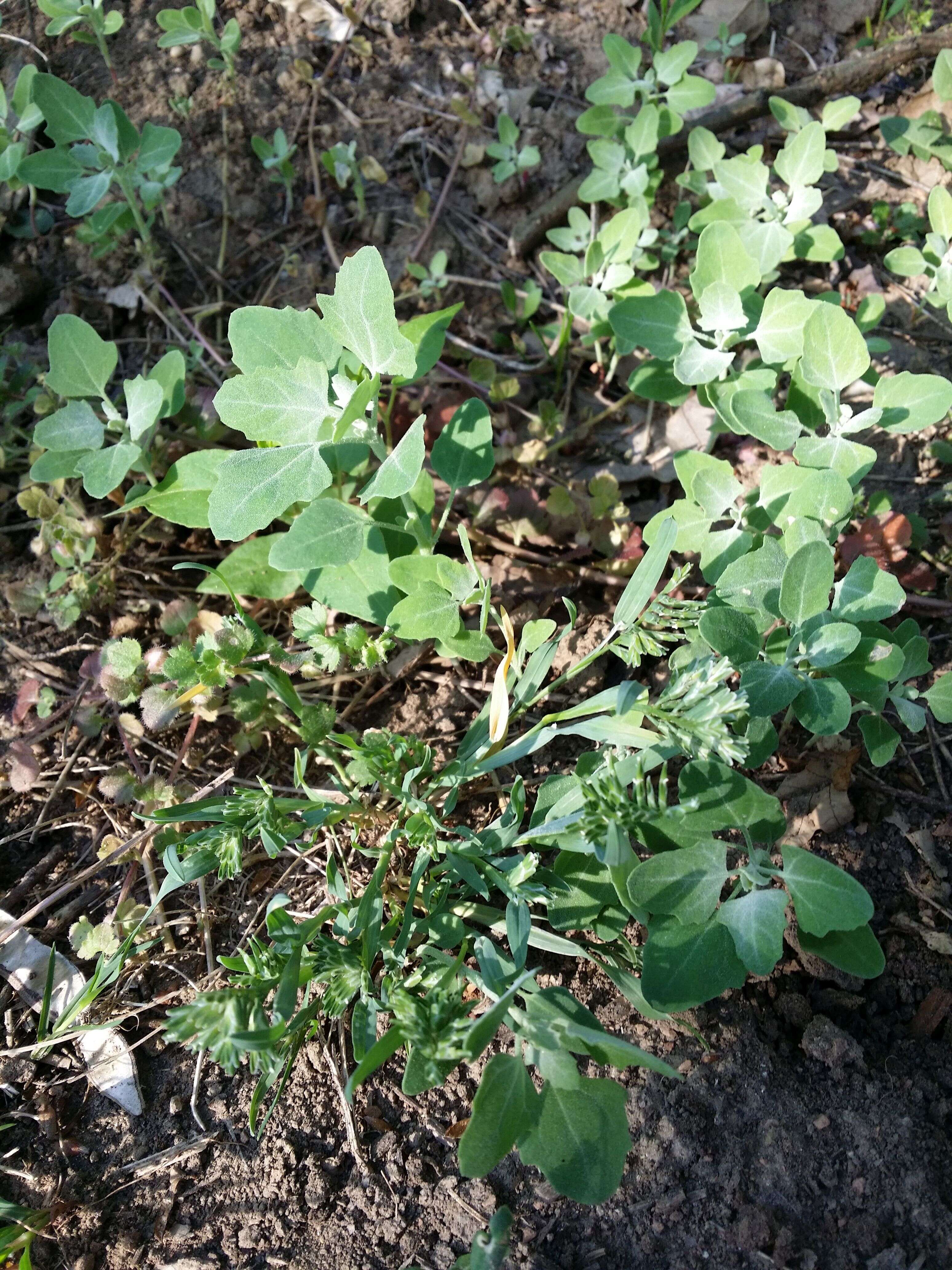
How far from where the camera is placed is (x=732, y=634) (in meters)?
1.67

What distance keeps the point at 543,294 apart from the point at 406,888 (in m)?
1.99

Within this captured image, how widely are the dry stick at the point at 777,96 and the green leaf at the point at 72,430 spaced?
1496 mm

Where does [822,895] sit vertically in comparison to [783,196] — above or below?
below

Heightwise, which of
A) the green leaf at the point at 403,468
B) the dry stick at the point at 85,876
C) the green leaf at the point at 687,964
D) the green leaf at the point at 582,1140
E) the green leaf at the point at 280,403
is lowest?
the dry stick at the point at 85,876

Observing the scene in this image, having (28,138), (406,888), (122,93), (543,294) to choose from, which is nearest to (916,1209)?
(406,888)

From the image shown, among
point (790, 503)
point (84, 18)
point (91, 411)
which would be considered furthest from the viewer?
point (84, 18)

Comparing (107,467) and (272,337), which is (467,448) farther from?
(107,467)

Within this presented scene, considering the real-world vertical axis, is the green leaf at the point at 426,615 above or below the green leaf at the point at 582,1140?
above

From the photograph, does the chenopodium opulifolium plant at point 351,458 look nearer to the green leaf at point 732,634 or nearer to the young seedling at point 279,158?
the green leaf at point 732,634

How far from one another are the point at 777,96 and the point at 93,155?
2242 mm

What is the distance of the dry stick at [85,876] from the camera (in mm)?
1950

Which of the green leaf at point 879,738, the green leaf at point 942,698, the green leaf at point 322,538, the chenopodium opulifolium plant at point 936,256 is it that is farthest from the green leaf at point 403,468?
the chenopodium opulifolium plant at point 936,256

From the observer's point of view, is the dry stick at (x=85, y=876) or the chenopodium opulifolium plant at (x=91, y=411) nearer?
the dry stick at (x=85, y=876)

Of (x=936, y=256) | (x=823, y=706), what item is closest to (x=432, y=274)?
(x=936, y=256)
